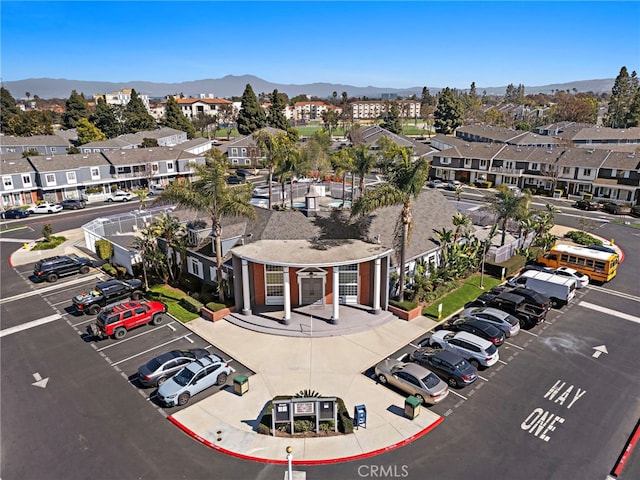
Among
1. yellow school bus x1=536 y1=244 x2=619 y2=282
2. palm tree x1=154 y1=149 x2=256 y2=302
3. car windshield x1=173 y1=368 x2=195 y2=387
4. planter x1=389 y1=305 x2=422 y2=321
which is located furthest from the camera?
yellow school bus x1=536 y1=244 x2=619 y2=282

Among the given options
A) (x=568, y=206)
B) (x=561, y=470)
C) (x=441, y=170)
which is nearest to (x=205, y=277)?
A: (x=561, y=470)

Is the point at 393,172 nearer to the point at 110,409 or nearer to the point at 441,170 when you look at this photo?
the point at 110,409

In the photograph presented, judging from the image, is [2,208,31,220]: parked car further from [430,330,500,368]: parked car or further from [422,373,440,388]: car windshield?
[422,373,440,388]: car windshield

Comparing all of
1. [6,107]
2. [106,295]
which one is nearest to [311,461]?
[106,295]

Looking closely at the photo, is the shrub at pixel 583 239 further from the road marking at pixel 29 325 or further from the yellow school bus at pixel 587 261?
the road marking at pixel 29 325

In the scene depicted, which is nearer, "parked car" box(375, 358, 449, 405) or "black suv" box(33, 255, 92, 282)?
"parked car" box(375, 358, 449, 405)

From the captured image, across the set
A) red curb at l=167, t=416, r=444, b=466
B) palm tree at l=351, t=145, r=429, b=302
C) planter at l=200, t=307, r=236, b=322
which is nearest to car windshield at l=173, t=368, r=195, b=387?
red curb at l=167, t=416, r=444, b=466

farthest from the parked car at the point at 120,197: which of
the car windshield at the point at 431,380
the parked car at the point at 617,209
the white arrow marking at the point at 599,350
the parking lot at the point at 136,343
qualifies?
the parked car at the point at 617,209
